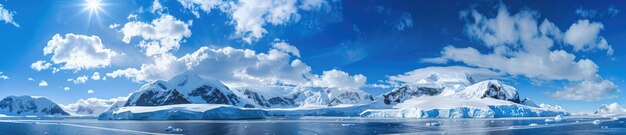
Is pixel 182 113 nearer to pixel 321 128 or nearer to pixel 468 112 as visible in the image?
pixel 321 128

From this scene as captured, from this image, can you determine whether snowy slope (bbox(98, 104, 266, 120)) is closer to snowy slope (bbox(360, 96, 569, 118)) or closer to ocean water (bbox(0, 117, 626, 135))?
ocean water (bbox(0, 117, 626, 135))

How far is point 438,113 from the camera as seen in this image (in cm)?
15850

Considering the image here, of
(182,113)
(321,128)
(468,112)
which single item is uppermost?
(468,112)

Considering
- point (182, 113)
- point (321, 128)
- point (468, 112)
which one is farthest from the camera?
point (468, 112)

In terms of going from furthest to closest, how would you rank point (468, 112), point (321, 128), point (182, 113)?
point (468, 112), point (182, 113), point (321, 128)

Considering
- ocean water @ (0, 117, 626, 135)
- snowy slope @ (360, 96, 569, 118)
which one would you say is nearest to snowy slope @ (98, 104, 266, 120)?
ocean water @ (0, 117, 626, 135)

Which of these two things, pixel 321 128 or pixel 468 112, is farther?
pixel 468 112

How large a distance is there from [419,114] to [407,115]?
6.85 meters

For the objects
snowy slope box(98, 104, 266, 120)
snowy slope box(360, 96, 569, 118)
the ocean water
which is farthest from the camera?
snowy slope box(360, 96, 569, 118)

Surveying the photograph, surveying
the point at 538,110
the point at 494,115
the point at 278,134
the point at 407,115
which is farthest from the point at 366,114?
the point at 278,134

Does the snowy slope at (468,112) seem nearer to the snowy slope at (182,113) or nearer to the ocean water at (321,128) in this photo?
the snowy slope at (182,113)

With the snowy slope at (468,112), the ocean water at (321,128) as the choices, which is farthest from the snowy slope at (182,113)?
the snowy slope at (468,112)

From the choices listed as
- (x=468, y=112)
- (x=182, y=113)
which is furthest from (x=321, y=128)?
(x=468, y=112)

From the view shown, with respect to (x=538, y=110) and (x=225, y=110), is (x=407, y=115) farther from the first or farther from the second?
(x=225, y=110)
